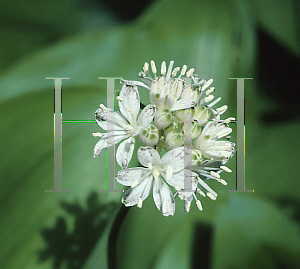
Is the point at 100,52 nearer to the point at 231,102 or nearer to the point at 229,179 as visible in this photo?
the point at 231,102

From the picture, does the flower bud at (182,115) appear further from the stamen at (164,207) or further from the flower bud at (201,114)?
the stamen at (164,207)

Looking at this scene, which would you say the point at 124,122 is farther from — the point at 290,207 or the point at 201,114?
the point at 290,207

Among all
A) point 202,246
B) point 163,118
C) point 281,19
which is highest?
point 281,19

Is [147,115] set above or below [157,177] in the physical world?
above

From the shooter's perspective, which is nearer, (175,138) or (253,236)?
(175,138)

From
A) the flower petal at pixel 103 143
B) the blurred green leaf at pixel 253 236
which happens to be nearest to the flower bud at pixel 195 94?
the flower petal at pixel 103 143

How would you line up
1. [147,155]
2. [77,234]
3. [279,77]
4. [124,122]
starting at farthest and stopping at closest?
[279,77]
[77,234]
[124,122]
[147,155]

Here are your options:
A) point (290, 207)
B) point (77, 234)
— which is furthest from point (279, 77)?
point (77, 234)

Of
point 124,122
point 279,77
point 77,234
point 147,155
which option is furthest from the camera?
point 279,77
